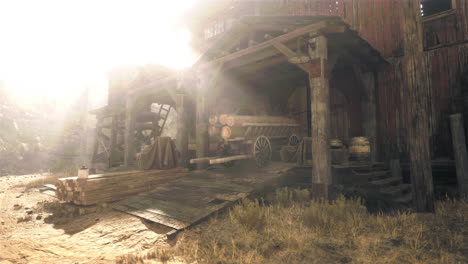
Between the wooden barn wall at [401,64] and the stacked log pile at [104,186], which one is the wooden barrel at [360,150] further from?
the stacked log pile at [104,186]

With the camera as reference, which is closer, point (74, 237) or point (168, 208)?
point (74, 237)

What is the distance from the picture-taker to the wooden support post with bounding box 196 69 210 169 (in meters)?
9.59

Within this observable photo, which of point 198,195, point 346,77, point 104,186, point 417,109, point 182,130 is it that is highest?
point 346,77

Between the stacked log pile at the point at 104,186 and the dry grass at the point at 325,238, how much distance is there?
3410mm

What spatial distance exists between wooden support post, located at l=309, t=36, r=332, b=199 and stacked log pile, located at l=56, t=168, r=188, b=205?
503cm

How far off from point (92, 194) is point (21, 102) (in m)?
34.5

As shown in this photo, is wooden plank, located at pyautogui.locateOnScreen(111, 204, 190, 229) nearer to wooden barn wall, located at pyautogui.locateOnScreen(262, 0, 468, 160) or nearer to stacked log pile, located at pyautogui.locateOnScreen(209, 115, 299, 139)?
stacked log pile, located at pyautogui.locateOnScreen(209, 115, 299, 139)

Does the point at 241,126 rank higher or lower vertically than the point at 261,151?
higher

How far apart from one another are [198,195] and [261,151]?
3.20 meters

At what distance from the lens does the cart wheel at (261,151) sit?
861 cm

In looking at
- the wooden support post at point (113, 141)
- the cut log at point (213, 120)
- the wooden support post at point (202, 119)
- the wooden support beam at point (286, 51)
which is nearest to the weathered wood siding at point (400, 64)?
the wooden support beam at point (286, 51)

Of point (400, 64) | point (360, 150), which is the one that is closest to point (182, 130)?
point (360, 150)

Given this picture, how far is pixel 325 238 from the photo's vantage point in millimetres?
4418

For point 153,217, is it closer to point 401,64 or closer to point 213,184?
point 213,184
